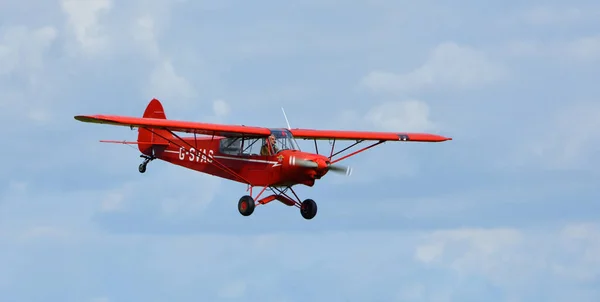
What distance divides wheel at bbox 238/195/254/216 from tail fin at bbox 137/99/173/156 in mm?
5793

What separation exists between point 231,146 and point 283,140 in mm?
1864

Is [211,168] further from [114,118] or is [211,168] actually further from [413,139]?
[413,139]

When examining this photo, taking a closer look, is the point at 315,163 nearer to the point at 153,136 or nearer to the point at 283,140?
the point at 283,140

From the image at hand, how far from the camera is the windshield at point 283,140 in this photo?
38.8m

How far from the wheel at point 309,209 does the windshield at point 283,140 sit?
1.89m

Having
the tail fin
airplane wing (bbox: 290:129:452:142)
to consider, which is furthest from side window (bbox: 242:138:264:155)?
the tail fin

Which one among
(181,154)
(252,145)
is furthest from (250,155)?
(181,154)

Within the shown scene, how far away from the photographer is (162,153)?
43969 mm

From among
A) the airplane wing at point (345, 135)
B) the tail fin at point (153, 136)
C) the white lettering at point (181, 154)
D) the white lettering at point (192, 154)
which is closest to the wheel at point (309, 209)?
the airplane wing at point (345, 135)

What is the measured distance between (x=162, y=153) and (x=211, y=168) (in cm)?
359

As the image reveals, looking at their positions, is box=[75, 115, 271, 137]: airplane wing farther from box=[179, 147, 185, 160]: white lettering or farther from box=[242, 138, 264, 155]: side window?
box=[179, 147, 185, 160]: white lettering

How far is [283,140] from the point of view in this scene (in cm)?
3897

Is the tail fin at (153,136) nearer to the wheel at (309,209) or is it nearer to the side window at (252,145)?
the side window at (252,145)

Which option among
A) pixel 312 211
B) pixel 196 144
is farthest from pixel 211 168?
pixel 312 211
